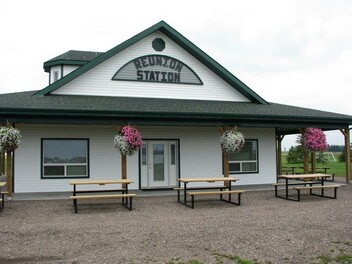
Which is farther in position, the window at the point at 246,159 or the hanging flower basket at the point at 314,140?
the window at the point at 246,159

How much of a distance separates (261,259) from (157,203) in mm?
6298

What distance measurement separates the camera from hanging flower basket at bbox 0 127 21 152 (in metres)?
12.0

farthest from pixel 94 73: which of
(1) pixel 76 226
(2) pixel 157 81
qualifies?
(1) pixel 76 226

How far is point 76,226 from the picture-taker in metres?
9.05

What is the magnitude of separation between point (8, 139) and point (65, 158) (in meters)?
3.41

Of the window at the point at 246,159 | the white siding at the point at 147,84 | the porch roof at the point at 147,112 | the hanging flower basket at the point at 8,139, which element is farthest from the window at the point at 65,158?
the window at the point at 246,159

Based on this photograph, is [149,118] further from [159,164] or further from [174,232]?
[174,232]

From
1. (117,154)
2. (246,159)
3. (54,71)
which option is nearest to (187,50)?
(246,159)

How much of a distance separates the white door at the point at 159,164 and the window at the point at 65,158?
2.28 m

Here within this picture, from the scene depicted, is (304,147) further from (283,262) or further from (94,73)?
(283,262)

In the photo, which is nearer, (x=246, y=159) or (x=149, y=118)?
(x=149, y=118)

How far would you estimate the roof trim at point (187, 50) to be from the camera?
15797mm

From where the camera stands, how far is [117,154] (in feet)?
51.9

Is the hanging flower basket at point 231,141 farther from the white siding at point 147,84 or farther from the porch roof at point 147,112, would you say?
the white siding at point 147,84
